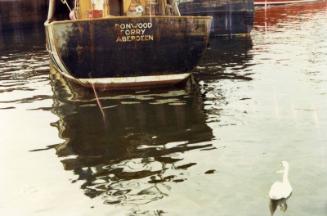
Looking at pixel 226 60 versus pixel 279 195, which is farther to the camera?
pixel 226 60

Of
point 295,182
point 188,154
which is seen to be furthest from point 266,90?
point 295,182

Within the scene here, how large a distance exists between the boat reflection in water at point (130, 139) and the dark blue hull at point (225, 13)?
1588cm

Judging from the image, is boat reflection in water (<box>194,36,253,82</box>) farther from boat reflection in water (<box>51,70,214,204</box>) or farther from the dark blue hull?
boat reflection in water (<box>51,70,214,204</box>)

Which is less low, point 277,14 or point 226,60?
point 277,14

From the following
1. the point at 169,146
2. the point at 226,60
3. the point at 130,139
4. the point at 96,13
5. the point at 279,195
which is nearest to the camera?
the point at 279,195

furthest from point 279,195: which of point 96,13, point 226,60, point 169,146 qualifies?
point 226,60

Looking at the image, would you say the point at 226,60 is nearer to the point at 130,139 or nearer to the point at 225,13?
the point at 225,13

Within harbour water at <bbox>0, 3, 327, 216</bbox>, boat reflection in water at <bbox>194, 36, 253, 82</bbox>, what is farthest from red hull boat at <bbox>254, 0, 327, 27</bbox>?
harbour water at <bbox>0, 3, 327, 216</bbox>

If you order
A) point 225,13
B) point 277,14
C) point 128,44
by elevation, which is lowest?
point 128,44

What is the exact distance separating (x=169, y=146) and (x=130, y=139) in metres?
1.08

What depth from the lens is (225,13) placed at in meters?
29.9

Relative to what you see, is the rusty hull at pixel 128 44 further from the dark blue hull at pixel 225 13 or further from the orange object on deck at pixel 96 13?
the dark blue hull at pixel 225 13

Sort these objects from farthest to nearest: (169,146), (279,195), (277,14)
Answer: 1. (277,14)
2. (169,146)
3. (279,195)

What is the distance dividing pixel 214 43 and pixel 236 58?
663 centimetres
